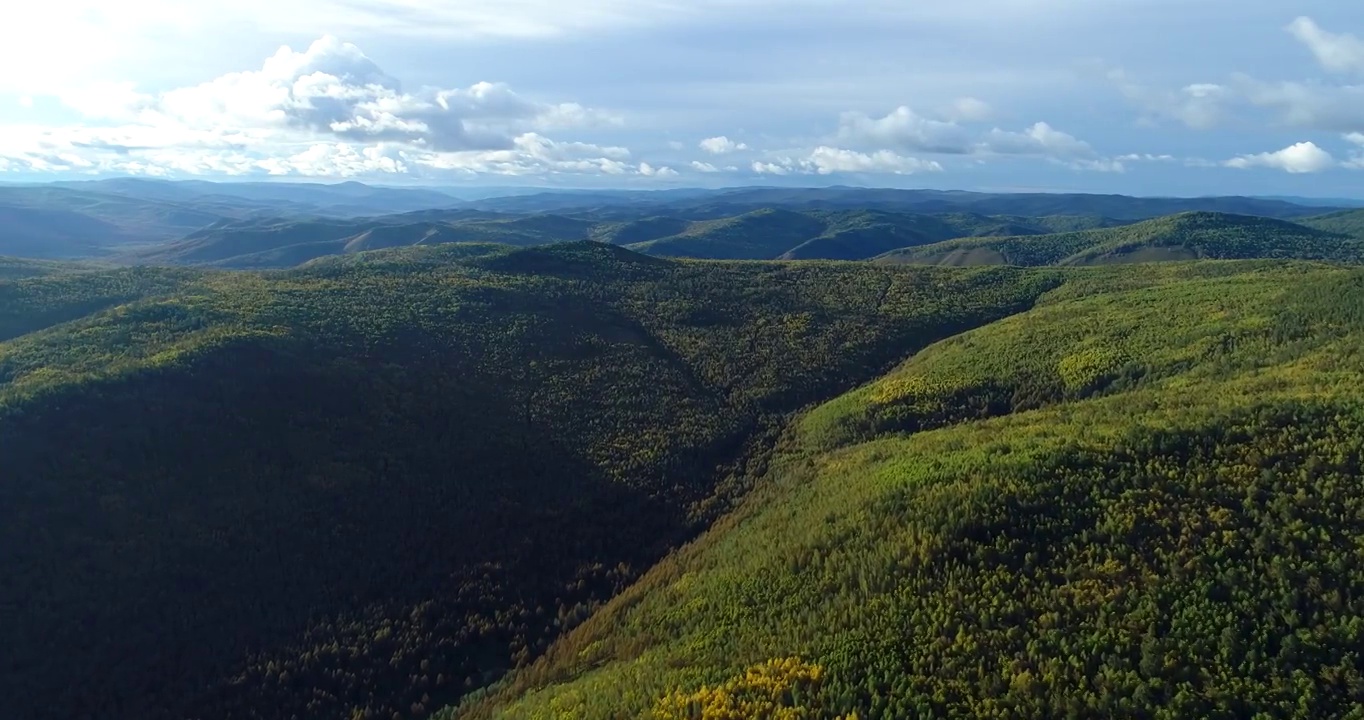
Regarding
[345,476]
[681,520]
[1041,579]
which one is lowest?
[681,520]

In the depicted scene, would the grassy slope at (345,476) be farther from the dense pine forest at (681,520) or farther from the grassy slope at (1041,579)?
the grassy slope at (1041,579)

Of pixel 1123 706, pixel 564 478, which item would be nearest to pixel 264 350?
pixel 564 478

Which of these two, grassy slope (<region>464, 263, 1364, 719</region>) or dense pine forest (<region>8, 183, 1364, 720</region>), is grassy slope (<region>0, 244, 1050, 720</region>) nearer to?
dense pine forest (<region>8, 183, 1364, 720</region>)

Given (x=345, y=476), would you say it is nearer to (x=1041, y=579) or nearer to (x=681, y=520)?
(x=681, y=520)

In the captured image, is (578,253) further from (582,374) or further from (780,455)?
(780,455)

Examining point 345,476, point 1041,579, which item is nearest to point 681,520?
point 345,476

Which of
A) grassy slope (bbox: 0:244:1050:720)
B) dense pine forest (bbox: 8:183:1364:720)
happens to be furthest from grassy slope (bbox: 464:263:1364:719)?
grassy slope (bbox: 0:244:1050:720)

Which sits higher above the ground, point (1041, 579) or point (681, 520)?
point (1041, 579)
